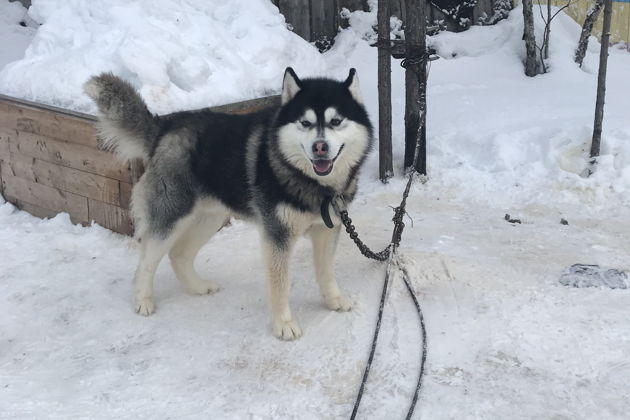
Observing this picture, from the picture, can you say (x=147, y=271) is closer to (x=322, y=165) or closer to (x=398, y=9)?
(x=322, y=165)

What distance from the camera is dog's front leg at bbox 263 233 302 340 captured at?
10.6ft

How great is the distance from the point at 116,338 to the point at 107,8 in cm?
298

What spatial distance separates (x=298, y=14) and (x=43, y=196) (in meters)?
3.80

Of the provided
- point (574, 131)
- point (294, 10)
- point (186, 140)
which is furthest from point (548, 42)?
point (186, 140)

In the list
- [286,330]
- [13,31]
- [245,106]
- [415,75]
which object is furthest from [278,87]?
[13,31]

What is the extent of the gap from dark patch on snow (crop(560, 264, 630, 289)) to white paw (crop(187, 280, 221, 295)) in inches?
80.5

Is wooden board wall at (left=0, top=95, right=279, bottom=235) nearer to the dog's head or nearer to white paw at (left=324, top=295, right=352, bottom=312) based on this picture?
the dog's head

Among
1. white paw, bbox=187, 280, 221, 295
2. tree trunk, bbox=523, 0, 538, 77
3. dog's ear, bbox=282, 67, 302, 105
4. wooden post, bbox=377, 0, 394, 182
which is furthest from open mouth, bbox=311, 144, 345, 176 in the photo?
tree trunk, bbox=523, 0, 538, 77

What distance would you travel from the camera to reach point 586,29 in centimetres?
665

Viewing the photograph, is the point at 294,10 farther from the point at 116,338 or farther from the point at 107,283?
the point at 116,338

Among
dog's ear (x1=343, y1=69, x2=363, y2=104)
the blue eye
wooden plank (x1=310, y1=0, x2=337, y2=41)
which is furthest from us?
wooden plank (x1=310, y1=0, x2=337, y2=41)

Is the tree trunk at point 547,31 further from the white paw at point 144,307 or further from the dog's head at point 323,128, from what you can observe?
the white paw at point 144,307

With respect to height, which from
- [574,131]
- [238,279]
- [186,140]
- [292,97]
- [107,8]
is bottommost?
[238,279]

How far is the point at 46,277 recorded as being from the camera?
402 centimetres
